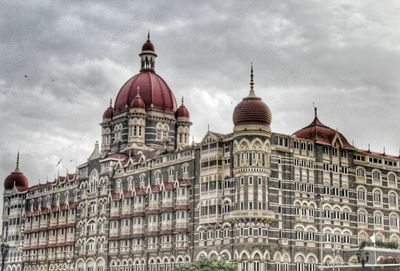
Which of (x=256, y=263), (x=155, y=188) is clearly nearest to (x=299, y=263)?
(x=256, y=263)

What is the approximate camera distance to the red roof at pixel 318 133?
93875 mm

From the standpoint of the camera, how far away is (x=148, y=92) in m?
117

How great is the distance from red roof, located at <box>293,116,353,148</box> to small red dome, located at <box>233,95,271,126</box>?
9438 millimetres

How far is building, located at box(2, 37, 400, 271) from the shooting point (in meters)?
85.6

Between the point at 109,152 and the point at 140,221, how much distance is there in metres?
18.5

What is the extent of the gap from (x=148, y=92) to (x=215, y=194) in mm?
33518

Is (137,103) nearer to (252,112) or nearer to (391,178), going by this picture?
(252,112)

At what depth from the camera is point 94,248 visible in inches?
4331

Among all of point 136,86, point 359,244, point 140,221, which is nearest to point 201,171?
point 140,221

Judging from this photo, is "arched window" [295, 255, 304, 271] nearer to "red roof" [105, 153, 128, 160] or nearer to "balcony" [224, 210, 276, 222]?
"balcony" [224, 210, 276, 222]

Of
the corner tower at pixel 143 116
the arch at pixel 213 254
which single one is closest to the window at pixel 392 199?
the arch at pixel 213 254

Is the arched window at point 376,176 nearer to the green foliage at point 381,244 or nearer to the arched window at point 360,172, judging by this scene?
the arched window at point 360,172

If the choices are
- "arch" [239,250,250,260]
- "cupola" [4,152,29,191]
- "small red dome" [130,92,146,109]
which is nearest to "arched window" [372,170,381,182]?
"arch" [239,250,250,260]

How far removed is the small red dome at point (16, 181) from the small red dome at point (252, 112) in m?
65.9
